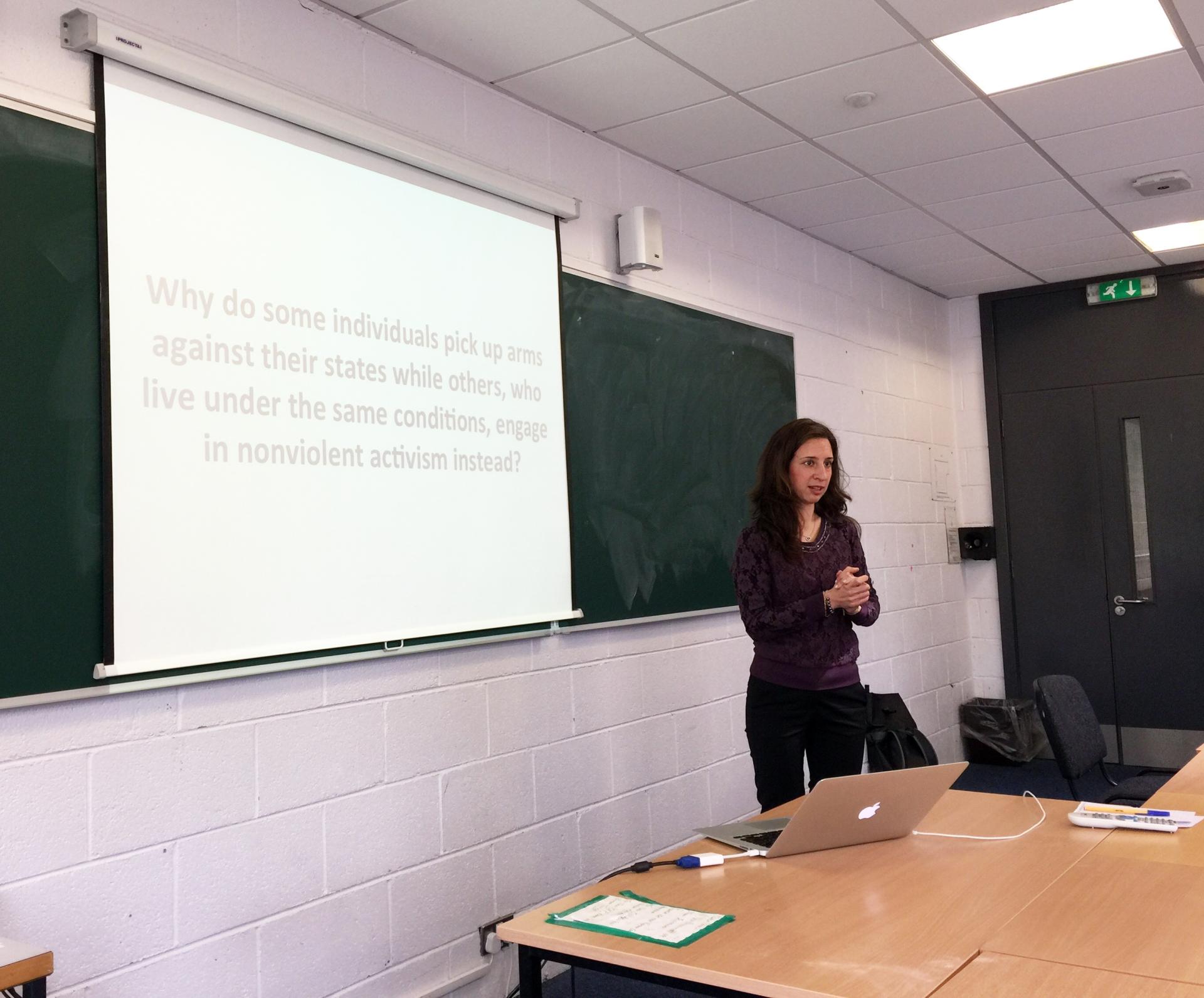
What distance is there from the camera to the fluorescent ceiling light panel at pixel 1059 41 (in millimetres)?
2992

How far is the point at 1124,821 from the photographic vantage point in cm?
203

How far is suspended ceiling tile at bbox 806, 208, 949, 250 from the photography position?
4.74 metres

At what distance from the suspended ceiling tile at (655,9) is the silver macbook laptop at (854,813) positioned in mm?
1980

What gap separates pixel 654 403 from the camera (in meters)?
3.81

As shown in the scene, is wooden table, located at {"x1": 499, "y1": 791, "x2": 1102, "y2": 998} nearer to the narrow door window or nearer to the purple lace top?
the purple lace top

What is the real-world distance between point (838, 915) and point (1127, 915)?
0.41 metres

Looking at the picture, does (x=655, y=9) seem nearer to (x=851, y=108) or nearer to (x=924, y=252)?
(x=851, y=108)

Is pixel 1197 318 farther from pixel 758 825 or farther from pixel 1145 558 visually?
pixel 758 825

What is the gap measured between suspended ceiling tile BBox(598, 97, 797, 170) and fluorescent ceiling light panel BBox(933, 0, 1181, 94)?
0.68 metres

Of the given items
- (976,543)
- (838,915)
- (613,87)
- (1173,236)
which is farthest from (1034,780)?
(838,915)

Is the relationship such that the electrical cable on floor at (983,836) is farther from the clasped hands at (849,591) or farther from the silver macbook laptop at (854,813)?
the clasped hands at (849,591)

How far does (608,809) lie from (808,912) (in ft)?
6.36

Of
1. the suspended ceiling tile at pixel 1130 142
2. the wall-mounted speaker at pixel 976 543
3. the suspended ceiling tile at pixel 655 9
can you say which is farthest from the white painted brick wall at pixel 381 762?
the wall-mounted speaker at pixel 976 543

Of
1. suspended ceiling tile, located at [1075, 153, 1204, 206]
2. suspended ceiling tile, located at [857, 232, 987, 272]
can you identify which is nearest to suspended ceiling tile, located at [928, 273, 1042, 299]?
suspended ceiling tile, located at [857, 232, 987, 272]
